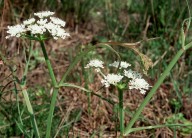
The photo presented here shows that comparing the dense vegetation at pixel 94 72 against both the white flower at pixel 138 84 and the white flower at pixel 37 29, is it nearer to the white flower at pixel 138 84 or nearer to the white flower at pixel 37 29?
the white flower at pixel 37 29

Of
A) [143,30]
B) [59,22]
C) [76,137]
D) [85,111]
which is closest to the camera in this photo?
[59,22]

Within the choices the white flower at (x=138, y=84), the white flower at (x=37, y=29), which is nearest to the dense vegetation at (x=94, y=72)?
the white flower at (x=37, y=29)

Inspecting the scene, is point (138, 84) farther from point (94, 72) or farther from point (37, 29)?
point (94, 72)

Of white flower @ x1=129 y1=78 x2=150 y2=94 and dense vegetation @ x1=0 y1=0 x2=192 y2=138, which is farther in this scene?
dense vegetation @ x1=0 y1=0 x2=192 y2=138

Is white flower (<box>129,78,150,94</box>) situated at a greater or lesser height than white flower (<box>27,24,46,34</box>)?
lesser

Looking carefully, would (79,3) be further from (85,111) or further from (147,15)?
(85,111)

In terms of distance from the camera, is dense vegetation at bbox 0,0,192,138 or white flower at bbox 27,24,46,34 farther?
dense vegetation at bbox 0,0,192,138

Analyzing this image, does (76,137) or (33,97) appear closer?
(76,137)

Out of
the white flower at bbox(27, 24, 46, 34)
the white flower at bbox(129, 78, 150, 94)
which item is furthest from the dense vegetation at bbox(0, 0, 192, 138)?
the white flower at bbox(129, 78, 150, 94)

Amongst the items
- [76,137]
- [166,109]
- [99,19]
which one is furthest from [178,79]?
[99,19]

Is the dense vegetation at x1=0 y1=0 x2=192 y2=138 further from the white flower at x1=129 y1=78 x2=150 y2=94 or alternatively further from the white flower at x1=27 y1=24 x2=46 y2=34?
the white flower at x1=129 y1=78 x2=150 y2=94

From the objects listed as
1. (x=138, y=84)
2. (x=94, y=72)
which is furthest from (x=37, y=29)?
(x=94, y=72)
